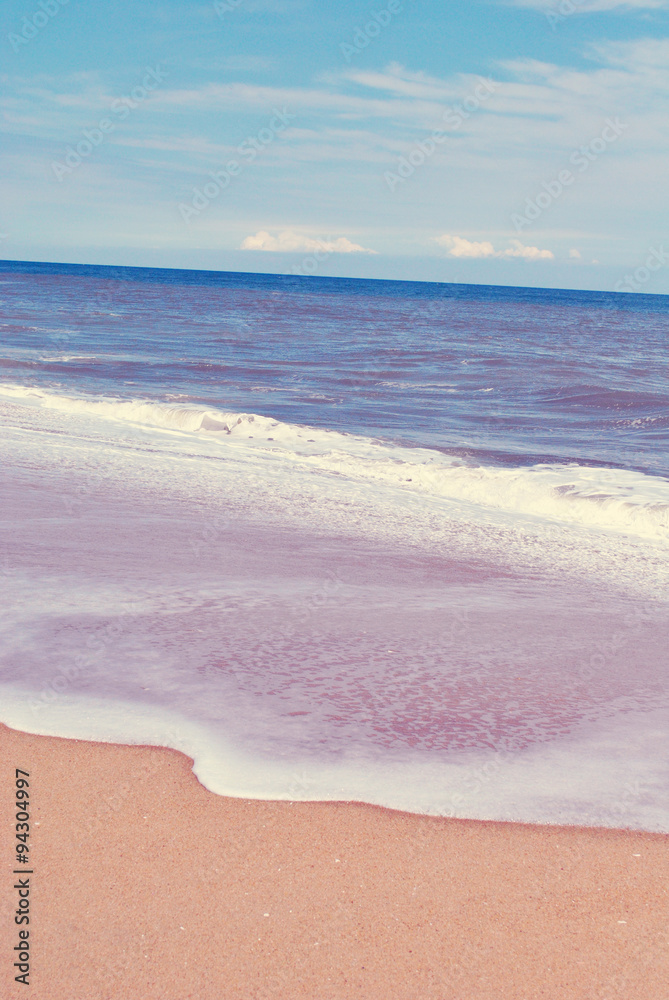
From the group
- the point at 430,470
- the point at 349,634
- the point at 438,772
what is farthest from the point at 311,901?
the point at 430,470

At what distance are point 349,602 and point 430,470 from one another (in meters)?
5.10

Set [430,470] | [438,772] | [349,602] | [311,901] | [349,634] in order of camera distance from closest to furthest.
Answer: [311,901], [438,772], [349,634], [349,602], [430,470]

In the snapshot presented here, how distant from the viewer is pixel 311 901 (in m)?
2.72

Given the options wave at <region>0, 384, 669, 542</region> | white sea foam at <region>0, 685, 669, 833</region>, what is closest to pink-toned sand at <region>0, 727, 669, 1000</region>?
white sea foam at <region>0, 685, 669, 833</region>

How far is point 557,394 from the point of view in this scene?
742 inches

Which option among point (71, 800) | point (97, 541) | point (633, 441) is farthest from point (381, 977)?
point (633, 441)

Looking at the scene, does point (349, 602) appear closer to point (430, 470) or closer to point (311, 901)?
point (311, 901)

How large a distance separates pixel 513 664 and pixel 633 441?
9777 mm

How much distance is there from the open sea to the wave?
5 cm

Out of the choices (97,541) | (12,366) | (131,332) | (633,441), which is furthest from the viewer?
(131,332)

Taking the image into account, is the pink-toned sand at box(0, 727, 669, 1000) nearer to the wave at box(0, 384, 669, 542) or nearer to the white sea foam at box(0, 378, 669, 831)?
the white sea foam at box(0, 378, 669, 831)

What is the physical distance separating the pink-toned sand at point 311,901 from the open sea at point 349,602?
0.74ft

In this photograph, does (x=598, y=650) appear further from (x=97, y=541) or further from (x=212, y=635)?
(x=97, y=541)

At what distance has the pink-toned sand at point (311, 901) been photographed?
2.45 meters
